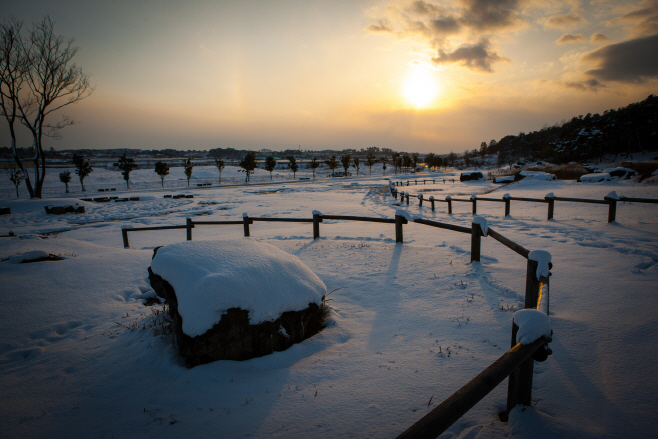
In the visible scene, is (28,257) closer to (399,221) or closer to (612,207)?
(399,221)

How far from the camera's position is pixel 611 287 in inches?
177

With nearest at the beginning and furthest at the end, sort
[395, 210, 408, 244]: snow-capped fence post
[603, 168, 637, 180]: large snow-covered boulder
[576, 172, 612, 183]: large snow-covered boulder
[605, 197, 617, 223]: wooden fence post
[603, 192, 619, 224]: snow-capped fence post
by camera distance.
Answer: [395, 210, 408, 244]: snow-capped fence post
[603, 192, 619, 224]: snow-capped fence post
[605, 197, 617, 223]: wooden fence post
[576, 172, 612, 183]: large snow-covered boulder
[603, 168, 637, 180]: large snow-covered boulder

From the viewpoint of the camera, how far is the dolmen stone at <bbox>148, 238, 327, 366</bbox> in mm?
3037

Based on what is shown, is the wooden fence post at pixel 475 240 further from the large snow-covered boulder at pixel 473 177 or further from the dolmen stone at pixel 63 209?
the large snow-covered boulder at pixel 473 177

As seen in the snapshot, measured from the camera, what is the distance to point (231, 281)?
312cm

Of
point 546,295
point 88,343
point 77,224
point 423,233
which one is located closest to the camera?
point 546,295

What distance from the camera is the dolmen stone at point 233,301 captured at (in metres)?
3.04

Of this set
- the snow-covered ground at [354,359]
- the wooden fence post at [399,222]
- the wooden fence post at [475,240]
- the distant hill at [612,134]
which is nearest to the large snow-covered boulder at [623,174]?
the snow-covered ground at [354,359]

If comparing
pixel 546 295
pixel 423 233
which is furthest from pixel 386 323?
pixel 423 233

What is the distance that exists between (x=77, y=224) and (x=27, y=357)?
18035mm

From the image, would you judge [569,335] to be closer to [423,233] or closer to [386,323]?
[386,323]

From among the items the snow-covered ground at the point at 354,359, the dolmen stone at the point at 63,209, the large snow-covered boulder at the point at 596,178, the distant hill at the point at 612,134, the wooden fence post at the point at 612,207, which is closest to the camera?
the snow-covered ground at the point at 354,359

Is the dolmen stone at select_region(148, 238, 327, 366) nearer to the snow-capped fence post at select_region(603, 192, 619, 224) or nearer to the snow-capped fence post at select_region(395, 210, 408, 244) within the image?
the snow-capped fence post at select_region(395, 210, 408, 244)

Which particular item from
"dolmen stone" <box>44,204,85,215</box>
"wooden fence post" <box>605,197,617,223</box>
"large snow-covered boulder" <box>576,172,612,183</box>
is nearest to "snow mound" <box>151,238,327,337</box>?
"wooden fence post" <box>605,197,617,223</box>
